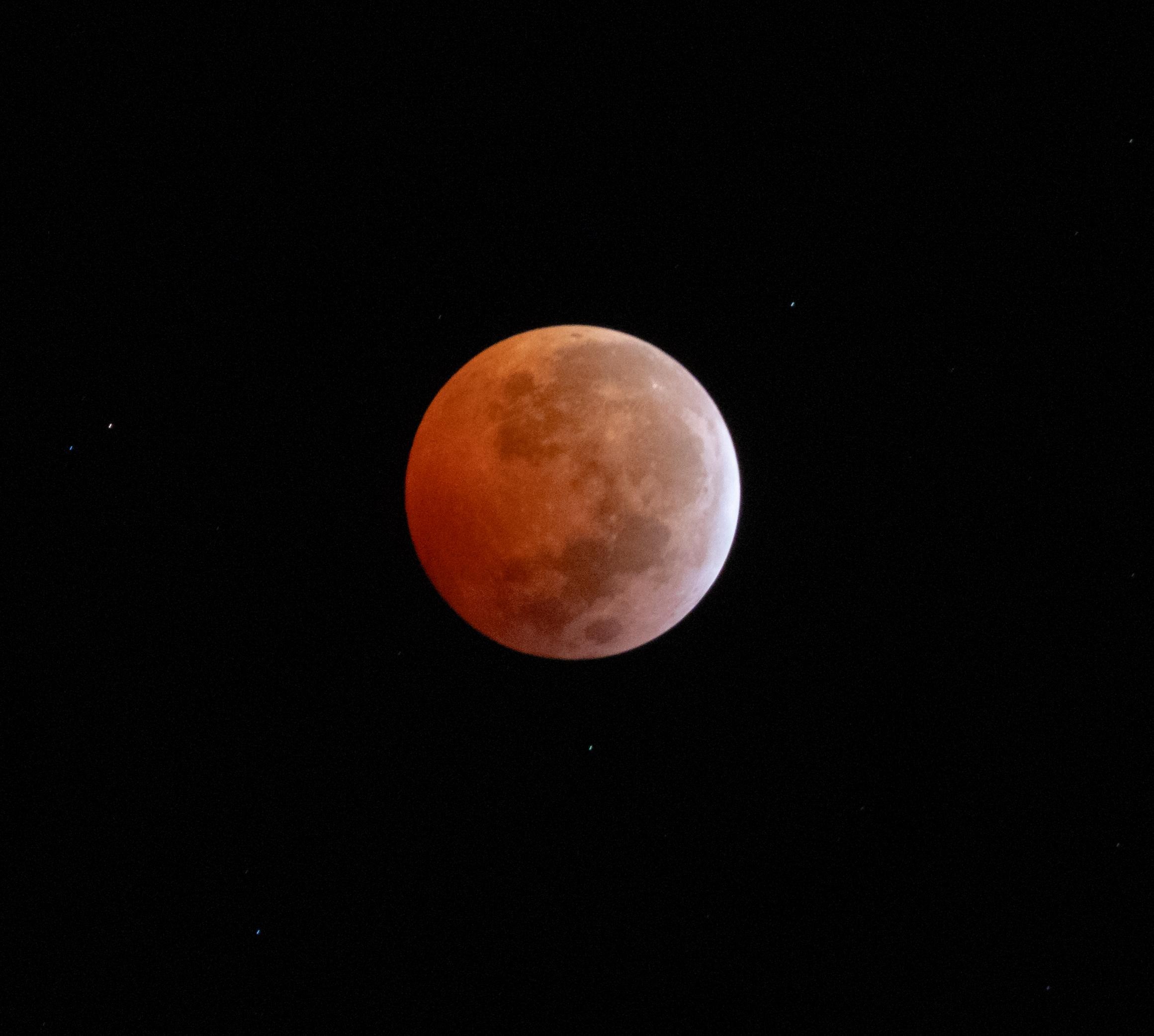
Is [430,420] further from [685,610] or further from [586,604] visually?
[685,610]

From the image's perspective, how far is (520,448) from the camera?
3936 millimetres

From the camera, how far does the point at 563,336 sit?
440 centimetres

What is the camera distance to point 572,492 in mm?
3875

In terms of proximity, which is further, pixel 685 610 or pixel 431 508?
pixel 685 610

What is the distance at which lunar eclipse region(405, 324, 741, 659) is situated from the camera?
3.91 meters

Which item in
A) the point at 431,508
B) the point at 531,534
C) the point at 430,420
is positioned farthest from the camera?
the point at 430,420

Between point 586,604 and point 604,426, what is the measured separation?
94 centimetres

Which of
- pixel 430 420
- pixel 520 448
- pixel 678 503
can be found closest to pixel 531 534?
pixel 520 448

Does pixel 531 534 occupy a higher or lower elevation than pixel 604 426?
lower

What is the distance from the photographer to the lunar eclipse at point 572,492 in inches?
154

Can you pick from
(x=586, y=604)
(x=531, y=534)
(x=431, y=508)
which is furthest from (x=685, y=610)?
(x=431, y=508)

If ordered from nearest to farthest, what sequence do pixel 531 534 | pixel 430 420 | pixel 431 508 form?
pixel 531 534, pixel 431 508, pixel 430 420

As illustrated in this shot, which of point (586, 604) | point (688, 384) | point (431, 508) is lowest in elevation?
point (586, 604)

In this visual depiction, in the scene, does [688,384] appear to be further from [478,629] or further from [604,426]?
[478,629]
